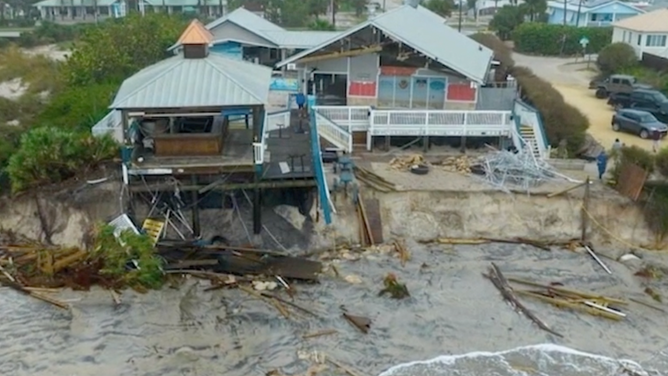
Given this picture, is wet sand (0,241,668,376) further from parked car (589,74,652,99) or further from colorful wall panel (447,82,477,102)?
parked car (589,74,652,99)

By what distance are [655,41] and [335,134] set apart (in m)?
36.8

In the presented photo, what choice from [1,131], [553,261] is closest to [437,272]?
[553,261]

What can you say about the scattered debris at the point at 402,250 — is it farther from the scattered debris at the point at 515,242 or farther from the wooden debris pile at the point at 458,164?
the wooden debris pile at the point at 458,164

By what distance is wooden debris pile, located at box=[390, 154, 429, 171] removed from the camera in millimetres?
25812

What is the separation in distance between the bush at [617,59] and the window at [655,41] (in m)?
4.05

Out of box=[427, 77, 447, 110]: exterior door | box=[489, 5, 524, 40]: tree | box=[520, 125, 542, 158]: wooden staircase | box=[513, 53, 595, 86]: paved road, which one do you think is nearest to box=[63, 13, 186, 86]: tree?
box=[427, 77, 447, 110]: exterior door

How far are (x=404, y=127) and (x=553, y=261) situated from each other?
8360mm

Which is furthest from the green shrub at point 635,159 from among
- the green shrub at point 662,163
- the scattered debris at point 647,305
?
the scattered debris at point 647,305

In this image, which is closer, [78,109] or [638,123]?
[78,109]

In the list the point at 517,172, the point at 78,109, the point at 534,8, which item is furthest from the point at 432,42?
the point at 534,8

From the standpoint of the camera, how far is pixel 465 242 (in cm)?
2323

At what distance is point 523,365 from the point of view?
668 inches

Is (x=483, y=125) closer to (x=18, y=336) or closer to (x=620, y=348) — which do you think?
(x=620, y=348)

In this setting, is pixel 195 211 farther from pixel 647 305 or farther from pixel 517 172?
pixel 647 305
